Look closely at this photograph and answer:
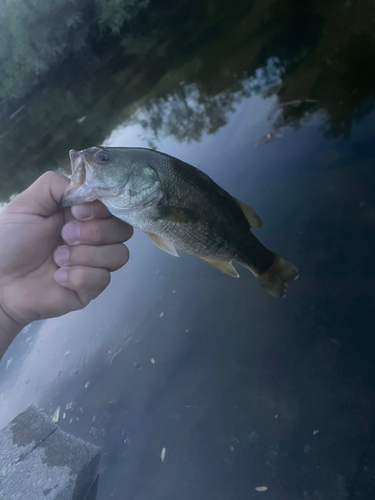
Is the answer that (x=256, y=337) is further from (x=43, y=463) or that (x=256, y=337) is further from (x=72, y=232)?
(x=43, y=463)

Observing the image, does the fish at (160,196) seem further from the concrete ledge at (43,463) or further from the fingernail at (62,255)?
the concrete ledge at (43,463)

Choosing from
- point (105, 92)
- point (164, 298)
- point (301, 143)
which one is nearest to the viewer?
point (164, 298)

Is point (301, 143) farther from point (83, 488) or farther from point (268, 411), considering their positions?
point (83, 488)

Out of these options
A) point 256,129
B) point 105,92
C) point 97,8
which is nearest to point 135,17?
point 97,8

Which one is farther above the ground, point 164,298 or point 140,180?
point 140,180

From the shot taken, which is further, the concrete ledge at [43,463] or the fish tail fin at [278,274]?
the concrete ledge at [43,463]

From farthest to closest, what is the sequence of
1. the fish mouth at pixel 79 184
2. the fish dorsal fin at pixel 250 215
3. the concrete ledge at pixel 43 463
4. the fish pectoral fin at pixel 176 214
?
the concrete ledge at pixel 43 463, the fish dorsal fin at pixel 250 215, the fish pectoral fin at pixel 176 214, the fish mouth at pixel 79 184

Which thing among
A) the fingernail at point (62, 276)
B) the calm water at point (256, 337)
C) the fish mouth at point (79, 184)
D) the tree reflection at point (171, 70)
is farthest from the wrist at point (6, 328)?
the tree reflection at point (171, 70)
